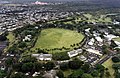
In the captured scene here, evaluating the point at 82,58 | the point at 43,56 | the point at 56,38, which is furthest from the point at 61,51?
the point at 56,38

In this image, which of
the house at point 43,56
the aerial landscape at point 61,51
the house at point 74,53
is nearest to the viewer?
the aerial landscape at point 61,51

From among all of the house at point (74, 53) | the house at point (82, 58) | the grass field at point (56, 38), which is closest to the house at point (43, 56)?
the house at point (74, 53)

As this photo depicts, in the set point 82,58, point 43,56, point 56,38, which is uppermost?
point 56,38

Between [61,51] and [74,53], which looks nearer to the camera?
[74,53]

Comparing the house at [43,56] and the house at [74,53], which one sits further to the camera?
the house at [74,53]

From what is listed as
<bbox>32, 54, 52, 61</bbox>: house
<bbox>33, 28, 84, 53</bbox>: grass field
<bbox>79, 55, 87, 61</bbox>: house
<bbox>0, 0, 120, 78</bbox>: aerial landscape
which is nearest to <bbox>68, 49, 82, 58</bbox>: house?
<bbox>0, 0, 120, 78</bbox>: aerial landscape

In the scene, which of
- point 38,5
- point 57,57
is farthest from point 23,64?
point 38,5

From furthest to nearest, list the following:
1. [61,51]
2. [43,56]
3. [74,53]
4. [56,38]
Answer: [56,38]
[61,51]
[74,53]
[43,56]

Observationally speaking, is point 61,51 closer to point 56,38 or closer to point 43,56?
point 43,56

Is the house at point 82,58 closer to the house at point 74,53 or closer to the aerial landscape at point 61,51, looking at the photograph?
the aerial landscape at point 61,51
